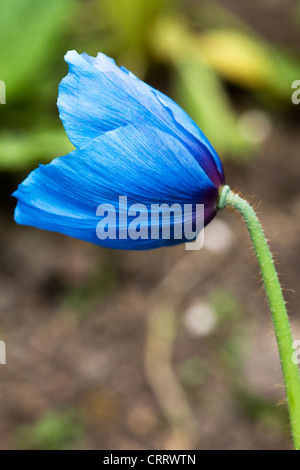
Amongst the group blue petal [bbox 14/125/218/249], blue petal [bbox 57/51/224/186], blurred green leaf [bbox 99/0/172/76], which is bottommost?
blue petal [bbox 14/125/218/249]

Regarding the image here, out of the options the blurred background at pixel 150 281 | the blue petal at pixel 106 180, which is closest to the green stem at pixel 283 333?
the blue petal at pixel 106 180

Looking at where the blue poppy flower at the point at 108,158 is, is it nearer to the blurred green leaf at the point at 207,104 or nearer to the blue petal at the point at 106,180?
the blue petal at the point at 106,180

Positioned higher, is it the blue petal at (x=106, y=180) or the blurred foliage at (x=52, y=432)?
the blurred foliage at (x=52, y=432)

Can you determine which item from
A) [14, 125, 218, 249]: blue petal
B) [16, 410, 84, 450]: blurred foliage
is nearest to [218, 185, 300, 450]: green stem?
[14, 125, 218, 249]: blue petal

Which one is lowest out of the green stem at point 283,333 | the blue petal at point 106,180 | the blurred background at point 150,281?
the green stem at point 283,333

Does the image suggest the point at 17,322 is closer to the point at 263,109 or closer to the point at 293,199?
the point at 293,199

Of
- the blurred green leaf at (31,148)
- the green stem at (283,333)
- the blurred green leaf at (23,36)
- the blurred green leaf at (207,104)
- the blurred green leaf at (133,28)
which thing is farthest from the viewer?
the blurred green leaf at (133,28)

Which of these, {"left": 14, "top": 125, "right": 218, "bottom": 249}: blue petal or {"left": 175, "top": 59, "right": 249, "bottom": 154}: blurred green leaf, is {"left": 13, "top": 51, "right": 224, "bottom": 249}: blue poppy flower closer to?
{"left": 14, "top": 125, "right": 218, "bottom": 249}: blue petal
